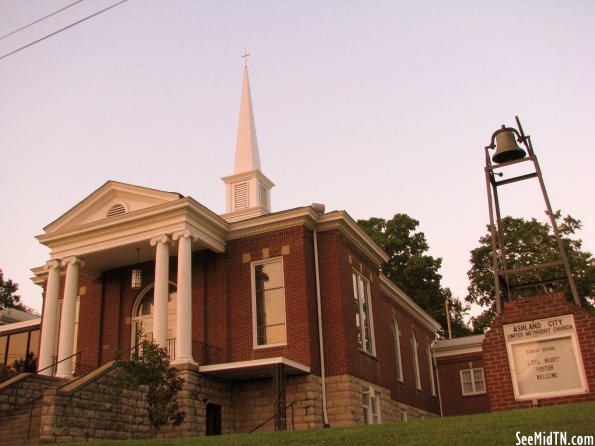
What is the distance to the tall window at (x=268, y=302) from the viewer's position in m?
20.4

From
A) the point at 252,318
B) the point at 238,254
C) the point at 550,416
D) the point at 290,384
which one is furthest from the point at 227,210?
the point at 550,416

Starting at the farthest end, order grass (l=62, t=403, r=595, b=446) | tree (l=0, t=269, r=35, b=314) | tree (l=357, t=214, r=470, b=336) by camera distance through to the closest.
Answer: tree (l=0, t=269, r=35, b=314), tree (l=357, t=214, r=470, b=336), grass (l=62, t=403, r=595, b=446)

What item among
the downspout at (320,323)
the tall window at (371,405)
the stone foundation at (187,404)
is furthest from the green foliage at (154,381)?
the tall window at (371,405)

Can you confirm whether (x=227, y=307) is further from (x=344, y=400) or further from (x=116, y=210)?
(x=116, y=210)

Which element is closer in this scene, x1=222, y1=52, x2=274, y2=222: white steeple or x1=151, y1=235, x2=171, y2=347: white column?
x1=151, y1=235, x2=171, y2=347: white column

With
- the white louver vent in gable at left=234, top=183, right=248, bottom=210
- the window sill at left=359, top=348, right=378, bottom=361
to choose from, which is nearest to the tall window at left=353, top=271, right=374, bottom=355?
the window sill at left=359, top=348, right=378, bottom=361

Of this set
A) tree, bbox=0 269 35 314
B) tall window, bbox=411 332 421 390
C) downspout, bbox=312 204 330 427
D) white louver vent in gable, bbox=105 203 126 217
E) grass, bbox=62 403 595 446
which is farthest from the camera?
tree, bbox=0 269 35 314

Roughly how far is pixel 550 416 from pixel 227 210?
1871 centimetres

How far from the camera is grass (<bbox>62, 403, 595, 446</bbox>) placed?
9.02m

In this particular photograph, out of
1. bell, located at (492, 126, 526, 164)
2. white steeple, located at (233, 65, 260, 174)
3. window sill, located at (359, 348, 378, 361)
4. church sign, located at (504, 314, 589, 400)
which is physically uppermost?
white steeple, located at (233, 65, 260, 174)

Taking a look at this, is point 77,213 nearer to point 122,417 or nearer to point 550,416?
point 122,417

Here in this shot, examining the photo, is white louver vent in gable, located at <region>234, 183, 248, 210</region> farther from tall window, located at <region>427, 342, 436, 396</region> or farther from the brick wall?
tall window, located at <region>427, 342, 436, 396</region>

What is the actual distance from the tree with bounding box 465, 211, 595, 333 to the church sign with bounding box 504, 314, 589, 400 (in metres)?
28.8

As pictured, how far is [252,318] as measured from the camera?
2064cm
